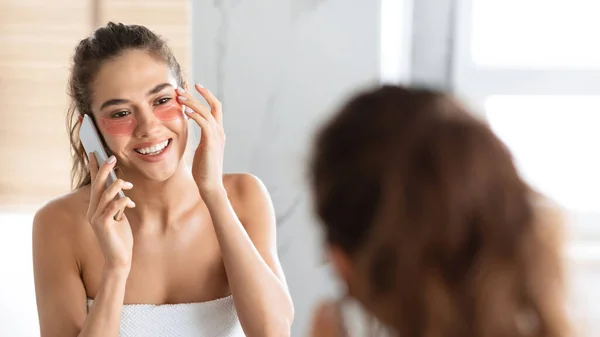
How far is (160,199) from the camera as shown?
4.42 feet

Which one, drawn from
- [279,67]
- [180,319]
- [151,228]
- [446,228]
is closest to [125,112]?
[151,228]

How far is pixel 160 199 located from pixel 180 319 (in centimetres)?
21

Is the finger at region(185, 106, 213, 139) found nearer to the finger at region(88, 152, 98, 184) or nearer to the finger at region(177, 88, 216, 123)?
the finger at region(177, 88, 216, 123)

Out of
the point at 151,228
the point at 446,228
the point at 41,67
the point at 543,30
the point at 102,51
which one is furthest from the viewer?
the point at 543,30

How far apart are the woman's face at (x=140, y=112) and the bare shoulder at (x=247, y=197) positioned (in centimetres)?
15

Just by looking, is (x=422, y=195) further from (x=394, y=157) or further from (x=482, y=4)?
(x=482, y=4)

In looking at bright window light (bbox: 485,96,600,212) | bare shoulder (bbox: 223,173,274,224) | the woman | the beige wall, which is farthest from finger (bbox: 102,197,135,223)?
bright window light (bbox: 485,96,600,212)

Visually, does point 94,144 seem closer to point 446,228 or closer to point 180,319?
point 180,319

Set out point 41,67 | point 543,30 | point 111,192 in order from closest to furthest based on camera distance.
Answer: point 111,192 < point 41,67 < point 543,30

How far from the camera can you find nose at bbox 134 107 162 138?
120 centimetres

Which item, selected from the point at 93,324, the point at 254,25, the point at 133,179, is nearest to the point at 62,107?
the point at 133,179

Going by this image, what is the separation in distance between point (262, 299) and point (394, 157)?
2.06ft

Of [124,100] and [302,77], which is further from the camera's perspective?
[302,77]

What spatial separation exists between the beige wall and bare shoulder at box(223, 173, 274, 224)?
27cm
